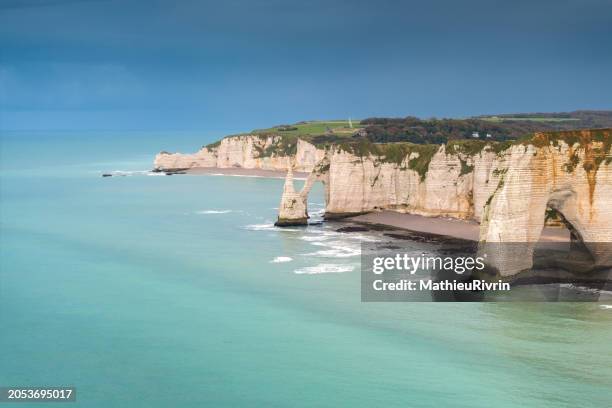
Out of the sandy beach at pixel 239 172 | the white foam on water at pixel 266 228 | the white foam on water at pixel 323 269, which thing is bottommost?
the white foam on water at pixel 323 269

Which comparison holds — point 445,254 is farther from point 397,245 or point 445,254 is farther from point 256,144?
point 256,144

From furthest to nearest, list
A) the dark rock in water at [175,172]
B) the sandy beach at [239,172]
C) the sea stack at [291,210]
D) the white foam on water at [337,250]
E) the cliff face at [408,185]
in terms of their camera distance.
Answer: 1. the dark rock in water at [175,172]
2. the sandy beach at [239,172]
3. the sea stack at [291,210]
4. the cliff face at [408,185]
5. the white foam on water at [337,250]

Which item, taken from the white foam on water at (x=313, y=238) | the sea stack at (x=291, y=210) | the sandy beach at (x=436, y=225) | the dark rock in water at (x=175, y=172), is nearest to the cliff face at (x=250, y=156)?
the dark rock in water at (x=175, y=172)

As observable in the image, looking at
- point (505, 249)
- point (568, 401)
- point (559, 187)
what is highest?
point (559, 187)

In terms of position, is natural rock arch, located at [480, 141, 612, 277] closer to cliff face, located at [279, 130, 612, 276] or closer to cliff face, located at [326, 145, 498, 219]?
cliff face, located at [279, 130, 612, 276]

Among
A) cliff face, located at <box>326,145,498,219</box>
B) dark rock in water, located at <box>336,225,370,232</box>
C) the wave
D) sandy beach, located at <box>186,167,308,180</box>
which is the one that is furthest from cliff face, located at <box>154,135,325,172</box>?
dark rock in water, located at <box>336,225,370,232</box>

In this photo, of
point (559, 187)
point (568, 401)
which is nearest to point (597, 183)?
point (559, 187)

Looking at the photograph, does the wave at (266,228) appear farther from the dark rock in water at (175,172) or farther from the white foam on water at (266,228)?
the dark rock in water at (175,172)
